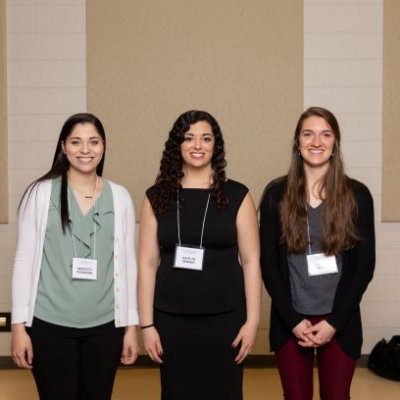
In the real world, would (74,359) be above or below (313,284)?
below

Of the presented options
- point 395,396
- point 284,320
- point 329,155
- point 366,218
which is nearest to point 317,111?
point 329,155

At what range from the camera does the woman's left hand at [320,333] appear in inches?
86.4

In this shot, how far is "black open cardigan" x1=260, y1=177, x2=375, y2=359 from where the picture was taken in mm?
2219

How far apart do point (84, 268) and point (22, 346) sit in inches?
14.3

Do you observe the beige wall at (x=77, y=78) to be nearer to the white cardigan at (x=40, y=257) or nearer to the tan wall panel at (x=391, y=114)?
the tan wall panel at (x=391, y=114)

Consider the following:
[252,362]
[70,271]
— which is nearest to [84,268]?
[70,271]

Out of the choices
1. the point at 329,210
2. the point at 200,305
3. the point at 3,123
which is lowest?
the point at 200,305

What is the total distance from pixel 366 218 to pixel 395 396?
1.86m

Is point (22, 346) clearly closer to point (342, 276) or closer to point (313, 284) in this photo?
point (313, 284)

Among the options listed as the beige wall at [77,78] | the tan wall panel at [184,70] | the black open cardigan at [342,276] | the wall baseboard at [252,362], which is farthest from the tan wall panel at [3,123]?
the black open cardigan at [342,276]

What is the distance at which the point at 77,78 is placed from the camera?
4109 millimetres

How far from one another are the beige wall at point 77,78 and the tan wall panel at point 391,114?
0.15ft

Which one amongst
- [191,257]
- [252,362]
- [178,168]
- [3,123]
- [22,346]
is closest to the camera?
[22,346]

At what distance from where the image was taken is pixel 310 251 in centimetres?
225
